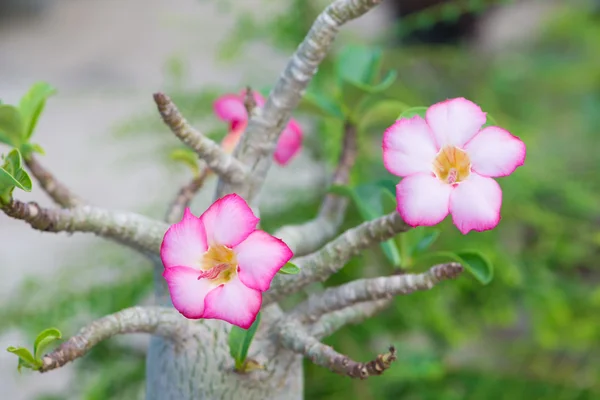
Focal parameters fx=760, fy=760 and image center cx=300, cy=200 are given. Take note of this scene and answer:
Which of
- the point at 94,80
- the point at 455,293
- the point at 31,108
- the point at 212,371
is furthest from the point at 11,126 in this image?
the point at 94,80

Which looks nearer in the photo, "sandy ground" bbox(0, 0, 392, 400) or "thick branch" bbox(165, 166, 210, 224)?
"thick branch" bbox(165, 166, 210, 224)

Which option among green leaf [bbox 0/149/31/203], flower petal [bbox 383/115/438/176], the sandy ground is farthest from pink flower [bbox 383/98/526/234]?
the sandy ground

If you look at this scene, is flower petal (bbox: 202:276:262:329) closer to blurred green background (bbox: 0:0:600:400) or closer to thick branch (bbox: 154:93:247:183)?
thick branch (bbox: 154:93:247:183)

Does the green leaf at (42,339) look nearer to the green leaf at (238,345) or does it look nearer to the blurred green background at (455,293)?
the green leaf at (238,345)

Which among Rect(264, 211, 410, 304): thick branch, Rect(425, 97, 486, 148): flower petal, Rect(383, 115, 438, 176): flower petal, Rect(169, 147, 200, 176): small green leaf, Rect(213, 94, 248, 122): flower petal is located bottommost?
Rect(264, 211, 410, 304): thick branch

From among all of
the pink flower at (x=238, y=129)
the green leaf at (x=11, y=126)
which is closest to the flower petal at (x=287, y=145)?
the pink flower at (x=238, y=129)

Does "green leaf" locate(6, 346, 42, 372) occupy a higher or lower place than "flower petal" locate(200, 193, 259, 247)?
lower

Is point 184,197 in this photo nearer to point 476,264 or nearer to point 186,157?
point 186,157
